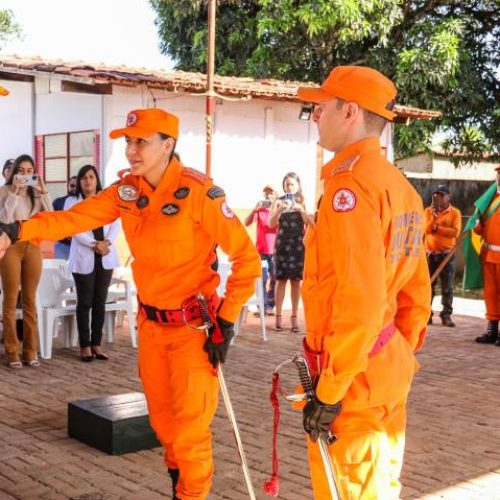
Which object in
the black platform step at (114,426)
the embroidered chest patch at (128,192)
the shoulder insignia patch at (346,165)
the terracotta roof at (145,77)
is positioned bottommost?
the black platform step at (114,426)

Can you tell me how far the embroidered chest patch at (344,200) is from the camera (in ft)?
8.18

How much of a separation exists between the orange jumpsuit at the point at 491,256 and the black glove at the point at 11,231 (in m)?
7.08

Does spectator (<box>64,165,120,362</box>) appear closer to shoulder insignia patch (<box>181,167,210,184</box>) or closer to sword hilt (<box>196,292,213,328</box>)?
shoulder insignia patch (<box>181,167,210,184</box>)

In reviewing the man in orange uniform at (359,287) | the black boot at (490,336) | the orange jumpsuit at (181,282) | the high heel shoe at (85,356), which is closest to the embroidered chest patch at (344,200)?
the man in orange uniform at (359,287)

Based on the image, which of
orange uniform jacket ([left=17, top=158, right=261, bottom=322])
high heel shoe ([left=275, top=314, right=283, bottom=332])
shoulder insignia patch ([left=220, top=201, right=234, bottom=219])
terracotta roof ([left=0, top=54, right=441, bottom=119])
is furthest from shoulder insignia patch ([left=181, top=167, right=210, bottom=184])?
terracotta roof ([left=0, top=54, right=441, bottom=119])

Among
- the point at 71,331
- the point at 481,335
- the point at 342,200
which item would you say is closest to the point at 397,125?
the point at 481,335

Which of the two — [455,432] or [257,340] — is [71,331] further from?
[455,432]

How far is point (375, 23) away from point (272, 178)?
5.35 metres

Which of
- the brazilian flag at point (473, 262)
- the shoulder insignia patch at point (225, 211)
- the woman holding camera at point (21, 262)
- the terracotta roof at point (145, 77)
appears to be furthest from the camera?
the terracotta roof at point (145, 77)

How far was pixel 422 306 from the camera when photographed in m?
2.93

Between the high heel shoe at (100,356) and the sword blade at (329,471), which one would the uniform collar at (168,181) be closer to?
the sword blade at (329,471)

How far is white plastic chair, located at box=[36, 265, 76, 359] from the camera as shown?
8.21m

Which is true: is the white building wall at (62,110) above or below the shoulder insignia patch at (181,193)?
above

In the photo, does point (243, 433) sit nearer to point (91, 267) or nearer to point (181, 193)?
point (181, 193)
